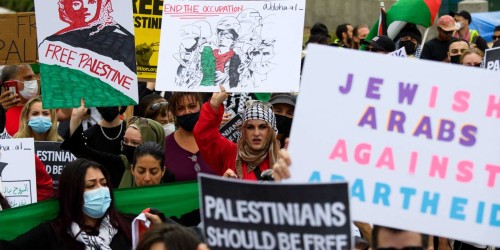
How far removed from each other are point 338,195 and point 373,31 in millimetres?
8256

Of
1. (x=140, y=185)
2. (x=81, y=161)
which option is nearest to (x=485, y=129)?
(x=81, y=161)

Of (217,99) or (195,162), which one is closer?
(217,99)

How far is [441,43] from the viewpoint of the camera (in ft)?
46.5

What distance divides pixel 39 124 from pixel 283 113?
182cm

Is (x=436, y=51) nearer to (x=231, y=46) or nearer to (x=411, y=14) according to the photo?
(x=411, y=14)

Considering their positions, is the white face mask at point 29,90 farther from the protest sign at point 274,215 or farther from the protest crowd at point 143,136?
the protest sign at point 274,215

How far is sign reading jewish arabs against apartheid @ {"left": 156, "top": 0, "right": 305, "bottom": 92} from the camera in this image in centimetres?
926

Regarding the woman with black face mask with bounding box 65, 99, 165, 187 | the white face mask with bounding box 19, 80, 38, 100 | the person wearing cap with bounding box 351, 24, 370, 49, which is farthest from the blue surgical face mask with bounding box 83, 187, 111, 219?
the person wearing cap with bounding box 351, 24, 370, 49

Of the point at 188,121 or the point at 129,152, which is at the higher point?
the point at 188,121

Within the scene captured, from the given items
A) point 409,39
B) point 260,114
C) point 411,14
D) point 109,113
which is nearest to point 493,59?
point 260,114

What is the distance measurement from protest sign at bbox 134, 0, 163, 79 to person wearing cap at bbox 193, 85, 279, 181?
8.03ft

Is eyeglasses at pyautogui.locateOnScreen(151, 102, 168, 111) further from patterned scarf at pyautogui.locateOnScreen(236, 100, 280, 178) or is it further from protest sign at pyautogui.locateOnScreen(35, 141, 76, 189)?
patterned scarf at pyautogui.locateOnScreen(236, 100, 280, 178)

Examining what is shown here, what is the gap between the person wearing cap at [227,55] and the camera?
30.4ft

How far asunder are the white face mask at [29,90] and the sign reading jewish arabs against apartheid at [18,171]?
2079 mm
